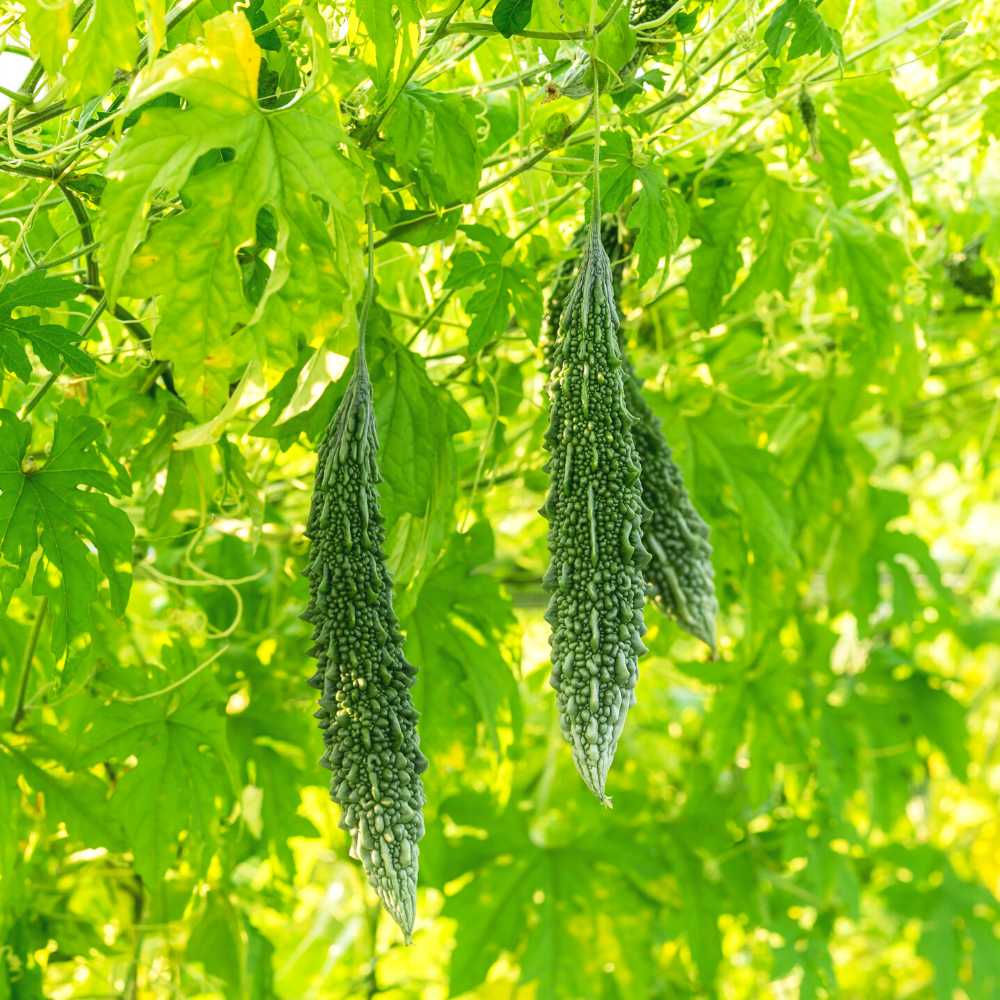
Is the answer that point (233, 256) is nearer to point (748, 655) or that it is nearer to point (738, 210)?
point (738, 210)

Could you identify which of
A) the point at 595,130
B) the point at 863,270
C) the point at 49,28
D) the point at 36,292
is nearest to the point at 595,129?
the point at 595,130

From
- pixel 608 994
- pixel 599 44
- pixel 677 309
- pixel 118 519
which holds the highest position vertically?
pixel 677 309

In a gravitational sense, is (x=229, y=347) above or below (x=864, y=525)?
below

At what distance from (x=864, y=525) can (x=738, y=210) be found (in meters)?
0.99

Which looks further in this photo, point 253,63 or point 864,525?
point 864,525

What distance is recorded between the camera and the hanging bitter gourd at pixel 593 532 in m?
1.23

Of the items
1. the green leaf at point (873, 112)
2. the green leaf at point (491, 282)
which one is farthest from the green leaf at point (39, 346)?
the green leaf at point (873, 112)

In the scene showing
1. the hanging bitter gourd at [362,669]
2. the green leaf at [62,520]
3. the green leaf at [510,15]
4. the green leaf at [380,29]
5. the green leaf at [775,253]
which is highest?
the green leaf at [775,253]

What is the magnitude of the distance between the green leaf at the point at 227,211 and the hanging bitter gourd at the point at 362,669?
11cm

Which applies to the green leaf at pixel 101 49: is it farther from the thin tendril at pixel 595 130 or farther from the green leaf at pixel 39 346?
the thin tendril at pixel 595 130

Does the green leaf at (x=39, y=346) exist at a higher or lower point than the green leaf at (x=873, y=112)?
lower

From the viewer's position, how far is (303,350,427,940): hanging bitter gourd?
4.01 ft

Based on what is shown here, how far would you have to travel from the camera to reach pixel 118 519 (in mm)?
1562

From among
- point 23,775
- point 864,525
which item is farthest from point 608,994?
point 23,775
